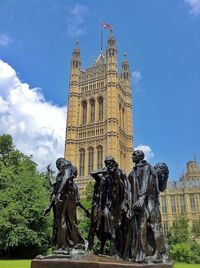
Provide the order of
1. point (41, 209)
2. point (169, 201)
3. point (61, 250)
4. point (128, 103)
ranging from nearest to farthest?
point (61, 250) < point (41, 209) < point (169, 201) < point (128, 103)

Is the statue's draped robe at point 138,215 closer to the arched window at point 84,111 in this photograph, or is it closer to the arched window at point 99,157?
the arched window at point 99,157

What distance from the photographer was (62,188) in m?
7.27

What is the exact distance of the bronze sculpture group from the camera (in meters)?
6.43

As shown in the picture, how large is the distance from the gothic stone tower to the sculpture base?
181ft

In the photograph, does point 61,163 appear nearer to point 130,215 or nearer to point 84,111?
point 130,215

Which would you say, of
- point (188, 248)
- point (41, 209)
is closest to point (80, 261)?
point (41, 209)

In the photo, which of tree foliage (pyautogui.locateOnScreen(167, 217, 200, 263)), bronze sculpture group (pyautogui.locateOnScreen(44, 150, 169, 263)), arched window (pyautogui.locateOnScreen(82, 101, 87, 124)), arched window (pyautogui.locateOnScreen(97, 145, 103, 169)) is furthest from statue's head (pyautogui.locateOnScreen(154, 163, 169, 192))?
arched window (pyautogui.locateOnScreen(82, 101, 87, 124))

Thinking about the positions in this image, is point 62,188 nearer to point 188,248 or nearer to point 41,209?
point 41,209

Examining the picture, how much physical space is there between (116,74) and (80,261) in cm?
6350

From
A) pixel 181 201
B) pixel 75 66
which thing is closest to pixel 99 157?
pixel 181 201

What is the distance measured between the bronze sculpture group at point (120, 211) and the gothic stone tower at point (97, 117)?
178 feet

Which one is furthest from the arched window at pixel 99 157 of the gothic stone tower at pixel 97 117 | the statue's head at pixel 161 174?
the statue's head at pixel 161 174

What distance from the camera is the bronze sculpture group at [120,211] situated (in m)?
6.43

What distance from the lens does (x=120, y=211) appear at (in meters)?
7.22
